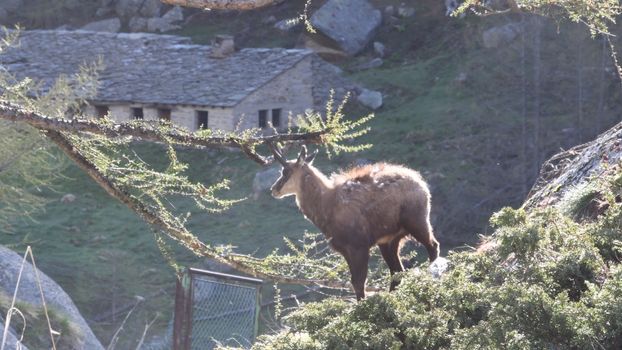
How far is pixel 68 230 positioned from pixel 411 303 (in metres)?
25.9

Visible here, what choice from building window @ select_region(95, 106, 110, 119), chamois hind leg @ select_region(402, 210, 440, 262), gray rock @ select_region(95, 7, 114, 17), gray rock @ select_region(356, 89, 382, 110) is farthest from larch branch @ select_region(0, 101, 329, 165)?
gray rock @ select_region(95, 7, 114, 17)

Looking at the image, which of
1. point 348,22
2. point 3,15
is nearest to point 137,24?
point 3,15

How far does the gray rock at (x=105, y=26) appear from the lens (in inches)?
1956

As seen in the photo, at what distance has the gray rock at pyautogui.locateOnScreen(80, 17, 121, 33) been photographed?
49.7 m

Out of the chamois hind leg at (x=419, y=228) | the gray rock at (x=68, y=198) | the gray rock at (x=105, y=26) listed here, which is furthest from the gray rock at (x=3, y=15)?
the chamois hind leg at (x=419, y=228)

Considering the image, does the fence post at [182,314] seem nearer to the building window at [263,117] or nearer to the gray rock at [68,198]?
the gray rock at [68,198]

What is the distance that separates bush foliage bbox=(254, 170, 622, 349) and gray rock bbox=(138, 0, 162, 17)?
150ft

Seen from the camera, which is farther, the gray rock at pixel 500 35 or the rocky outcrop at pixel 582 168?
the gray rock at pixel 500 35

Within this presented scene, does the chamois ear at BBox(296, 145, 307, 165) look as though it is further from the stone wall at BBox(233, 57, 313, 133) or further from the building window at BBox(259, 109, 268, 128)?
the building window at BBox(259, 109, 268, 128)

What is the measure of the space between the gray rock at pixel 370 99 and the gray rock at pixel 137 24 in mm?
15326

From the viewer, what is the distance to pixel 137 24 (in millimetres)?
49438

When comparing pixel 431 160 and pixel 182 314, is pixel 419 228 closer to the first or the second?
pixel 182 314

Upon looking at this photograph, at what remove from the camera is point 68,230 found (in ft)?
98.7

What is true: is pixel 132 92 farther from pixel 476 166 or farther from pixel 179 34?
pixel 476 166
